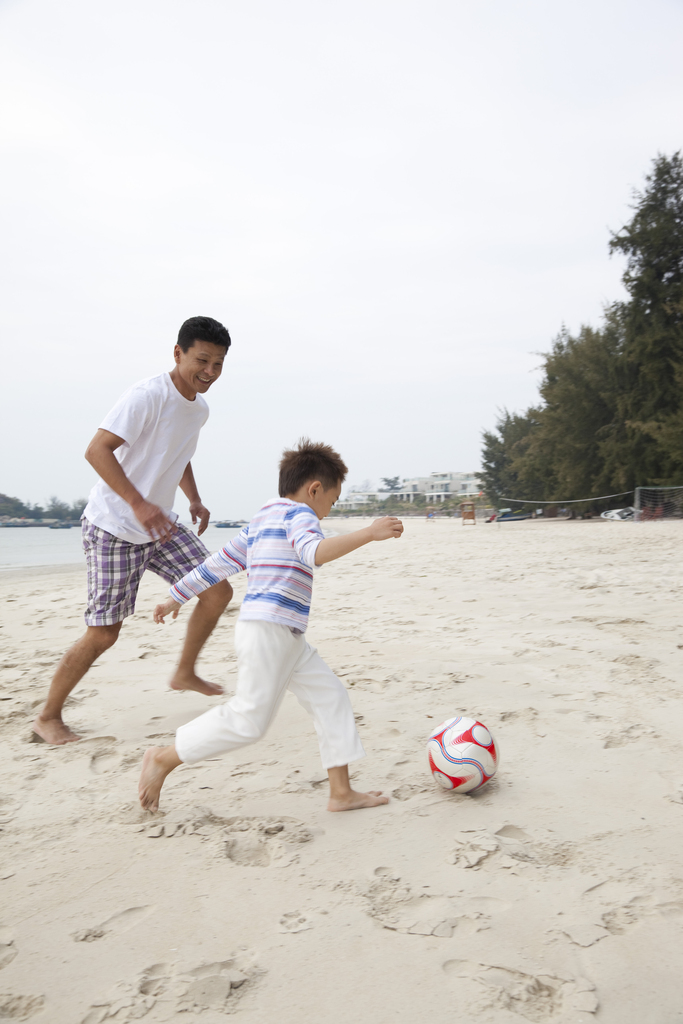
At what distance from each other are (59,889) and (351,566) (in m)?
8.90

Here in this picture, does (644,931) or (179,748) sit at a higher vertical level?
(179,748)

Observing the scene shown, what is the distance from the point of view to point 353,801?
2420 millimetres

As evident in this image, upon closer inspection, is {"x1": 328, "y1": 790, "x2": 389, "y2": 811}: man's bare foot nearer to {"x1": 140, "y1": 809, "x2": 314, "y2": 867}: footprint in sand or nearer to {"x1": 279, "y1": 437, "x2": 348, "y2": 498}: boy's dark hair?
{"x1": 140, "y1": 809, "x2": 314, "y2": 867}: footprint in sand

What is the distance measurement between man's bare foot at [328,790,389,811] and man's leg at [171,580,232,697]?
1.25 metres

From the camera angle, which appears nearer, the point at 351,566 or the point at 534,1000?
the point at 534,1000

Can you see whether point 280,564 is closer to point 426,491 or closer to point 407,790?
point 407,790

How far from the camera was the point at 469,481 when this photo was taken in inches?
4978

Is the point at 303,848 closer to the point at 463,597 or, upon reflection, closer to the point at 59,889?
the point at 59,889

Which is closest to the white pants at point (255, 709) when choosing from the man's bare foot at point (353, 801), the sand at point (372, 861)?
the man's bare foot at point (353, 801)

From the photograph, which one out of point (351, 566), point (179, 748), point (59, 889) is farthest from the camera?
point (351, 566)

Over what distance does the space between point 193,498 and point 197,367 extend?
39.2 inches

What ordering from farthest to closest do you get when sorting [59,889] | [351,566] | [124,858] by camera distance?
Result: [351,566]
[124,858]
[59,889]

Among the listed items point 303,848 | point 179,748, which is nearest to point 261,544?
point 179,748

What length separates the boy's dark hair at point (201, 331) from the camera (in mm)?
3133
